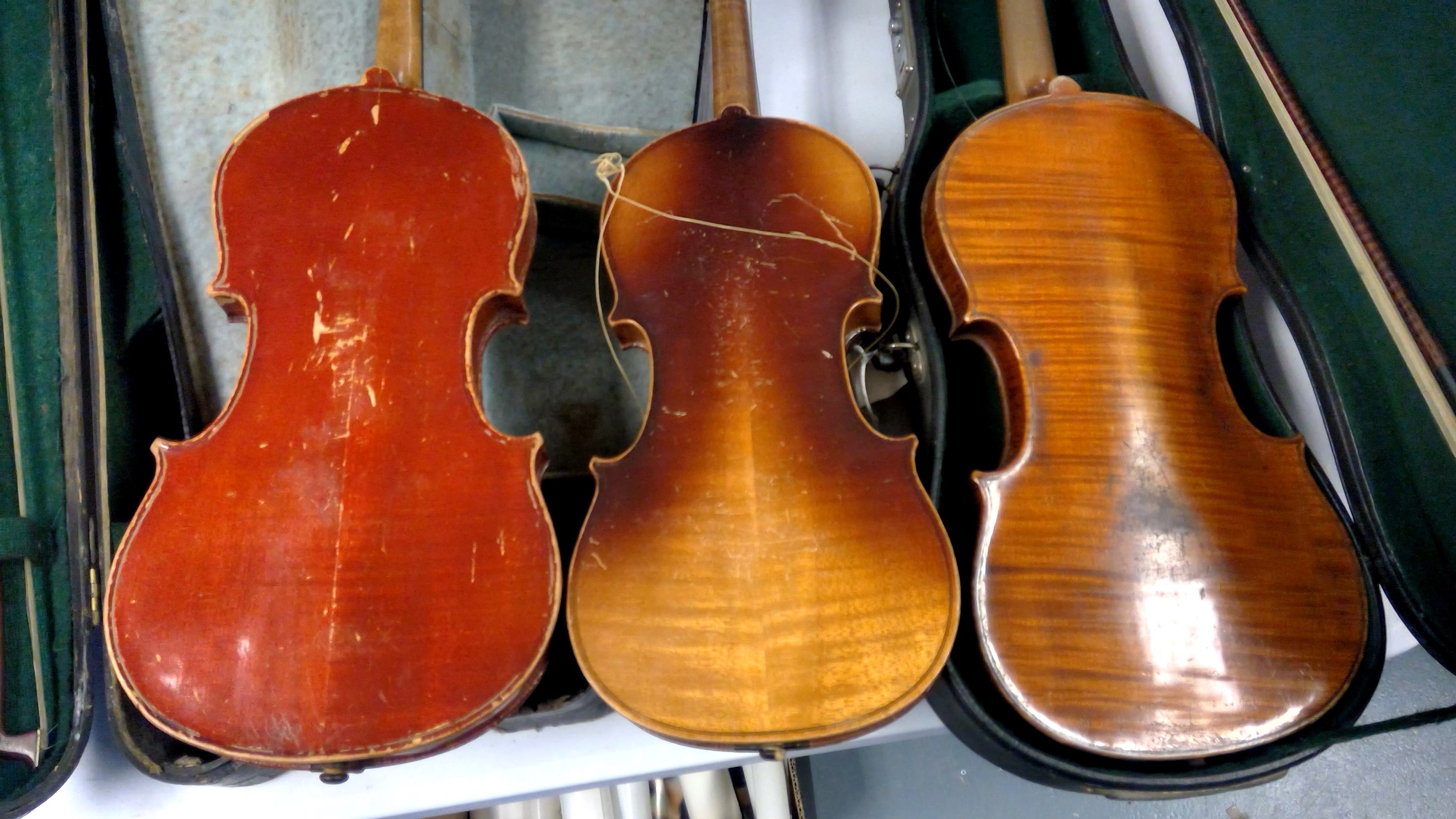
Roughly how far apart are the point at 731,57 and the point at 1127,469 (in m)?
0.81

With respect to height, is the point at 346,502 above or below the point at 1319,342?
below

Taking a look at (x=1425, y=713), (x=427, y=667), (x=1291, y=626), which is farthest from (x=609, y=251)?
(x=1425, y=713)

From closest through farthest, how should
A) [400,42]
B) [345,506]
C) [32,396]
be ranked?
[345,506], [32,396], [400,42]

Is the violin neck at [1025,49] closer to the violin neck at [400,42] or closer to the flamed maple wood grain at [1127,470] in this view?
the flamed maple wood grain at [1127,470]

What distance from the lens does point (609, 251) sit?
1020 mm

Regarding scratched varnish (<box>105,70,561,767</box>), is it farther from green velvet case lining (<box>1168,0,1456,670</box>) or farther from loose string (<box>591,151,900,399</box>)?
green velvet case lining (<box>1168,0,1456,670</box>)

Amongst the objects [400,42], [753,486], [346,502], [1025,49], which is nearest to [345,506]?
[346,502]

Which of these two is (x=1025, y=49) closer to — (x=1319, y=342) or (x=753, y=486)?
(x=1319, y=342)

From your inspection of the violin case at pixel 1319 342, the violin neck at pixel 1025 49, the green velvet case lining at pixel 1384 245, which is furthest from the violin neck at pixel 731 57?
the green velvet case lining at pixel 1384 245

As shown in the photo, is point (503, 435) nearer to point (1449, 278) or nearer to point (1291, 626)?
point (1291, 626)

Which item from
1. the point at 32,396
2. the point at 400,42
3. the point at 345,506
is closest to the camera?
the point at 345,506

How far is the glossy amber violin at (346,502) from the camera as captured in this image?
2.38ft

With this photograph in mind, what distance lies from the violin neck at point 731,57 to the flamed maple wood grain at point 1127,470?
1.07 ft

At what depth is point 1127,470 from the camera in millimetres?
863
